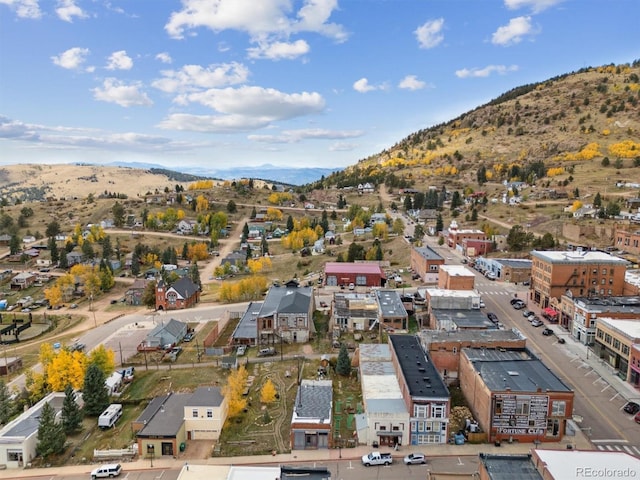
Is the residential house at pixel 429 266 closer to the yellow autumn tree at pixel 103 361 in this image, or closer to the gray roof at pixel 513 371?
the gray roof at pixel 513 371

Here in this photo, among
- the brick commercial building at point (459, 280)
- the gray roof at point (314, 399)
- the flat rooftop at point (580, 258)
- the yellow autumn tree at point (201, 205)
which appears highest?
the yellow autumn tree at point (201, 205)

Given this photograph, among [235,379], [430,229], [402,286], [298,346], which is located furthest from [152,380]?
[430,229]

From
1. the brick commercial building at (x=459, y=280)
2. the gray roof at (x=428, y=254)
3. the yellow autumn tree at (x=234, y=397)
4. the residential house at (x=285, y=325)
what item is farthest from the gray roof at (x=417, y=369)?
the gray roof at (x=428, y=254)

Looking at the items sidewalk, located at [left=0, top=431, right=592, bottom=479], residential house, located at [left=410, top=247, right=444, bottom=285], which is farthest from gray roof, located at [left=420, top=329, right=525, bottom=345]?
residential house, located at [left=410, top=247, right=444, bottom=285]

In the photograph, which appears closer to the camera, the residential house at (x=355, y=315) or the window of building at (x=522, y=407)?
the window of building at (x=522, y=407)

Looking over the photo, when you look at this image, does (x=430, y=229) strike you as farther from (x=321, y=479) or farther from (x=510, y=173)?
(x=321, y=479)

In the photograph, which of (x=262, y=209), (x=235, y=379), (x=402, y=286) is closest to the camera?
(x=235, y=379)

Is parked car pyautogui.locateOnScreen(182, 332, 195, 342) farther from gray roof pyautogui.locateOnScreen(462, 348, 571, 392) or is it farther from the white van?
gray roof pyautogui.locateOnScreen(462, 348, 571, 392)
